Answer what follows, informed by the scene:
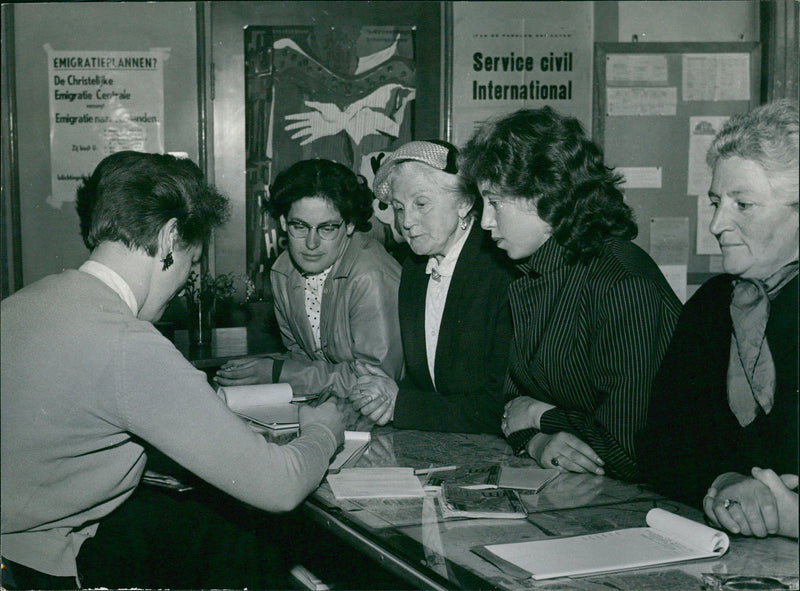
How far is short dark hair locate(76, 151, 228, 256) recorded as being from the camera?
1.69 metres

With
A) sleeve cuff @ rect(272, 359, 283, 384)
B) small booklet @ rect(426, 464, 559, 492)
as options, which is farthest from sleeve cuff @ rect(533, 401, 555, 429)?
sleeve cuff @ rect(272, 359, 283, 384)

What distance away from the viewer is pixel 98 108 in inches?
178

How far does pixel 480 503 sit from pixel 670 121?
3.48m

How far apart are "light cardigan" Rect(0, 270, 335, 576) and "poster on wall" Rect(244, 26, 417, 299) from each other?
3089 mm

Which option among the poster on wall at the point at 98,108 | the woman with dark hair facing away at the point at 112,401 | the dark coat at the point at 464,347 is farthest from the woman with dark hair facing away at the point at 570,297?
the poster on wall at the point at 98,108

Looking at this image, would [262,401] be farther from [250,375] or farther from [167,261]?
[167,261]

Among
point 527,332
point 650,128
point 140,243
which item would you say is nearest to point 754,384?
point 527,332

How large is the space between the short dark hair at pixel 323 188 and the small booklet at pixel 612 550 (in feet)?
6.36

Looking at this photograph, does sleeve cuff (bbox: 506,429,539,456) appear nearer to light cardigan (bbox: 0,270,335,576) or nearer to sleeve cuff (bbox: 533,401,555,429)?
sleeve cuff (bbox: 533,401,555,429)

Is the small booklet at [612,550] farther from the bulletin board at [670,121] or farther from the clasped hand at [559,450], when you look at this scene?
the bulletin board at [670,121]

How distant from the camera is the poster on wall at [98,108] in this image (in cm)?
445

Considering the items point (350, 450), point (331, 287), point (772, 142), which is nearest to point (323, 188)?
point (331, 287)

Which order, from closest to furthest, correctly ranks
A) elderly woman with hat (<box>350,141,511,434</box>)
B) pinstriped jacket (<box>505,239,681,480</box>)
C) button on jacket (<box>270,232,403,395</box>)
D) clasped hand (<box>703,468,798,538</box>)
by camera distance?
clasped hand (<box>703,468,798,538</box>)
pinstriped jacket (<box>505,239,681,480</box>)
elderly woman with hat (<box>350,141,511,434</box>)
button on jacket (<box>270,232,403,395</box>)

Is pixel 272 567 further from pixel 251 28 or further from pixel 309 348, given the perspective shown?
pixel 251 28
